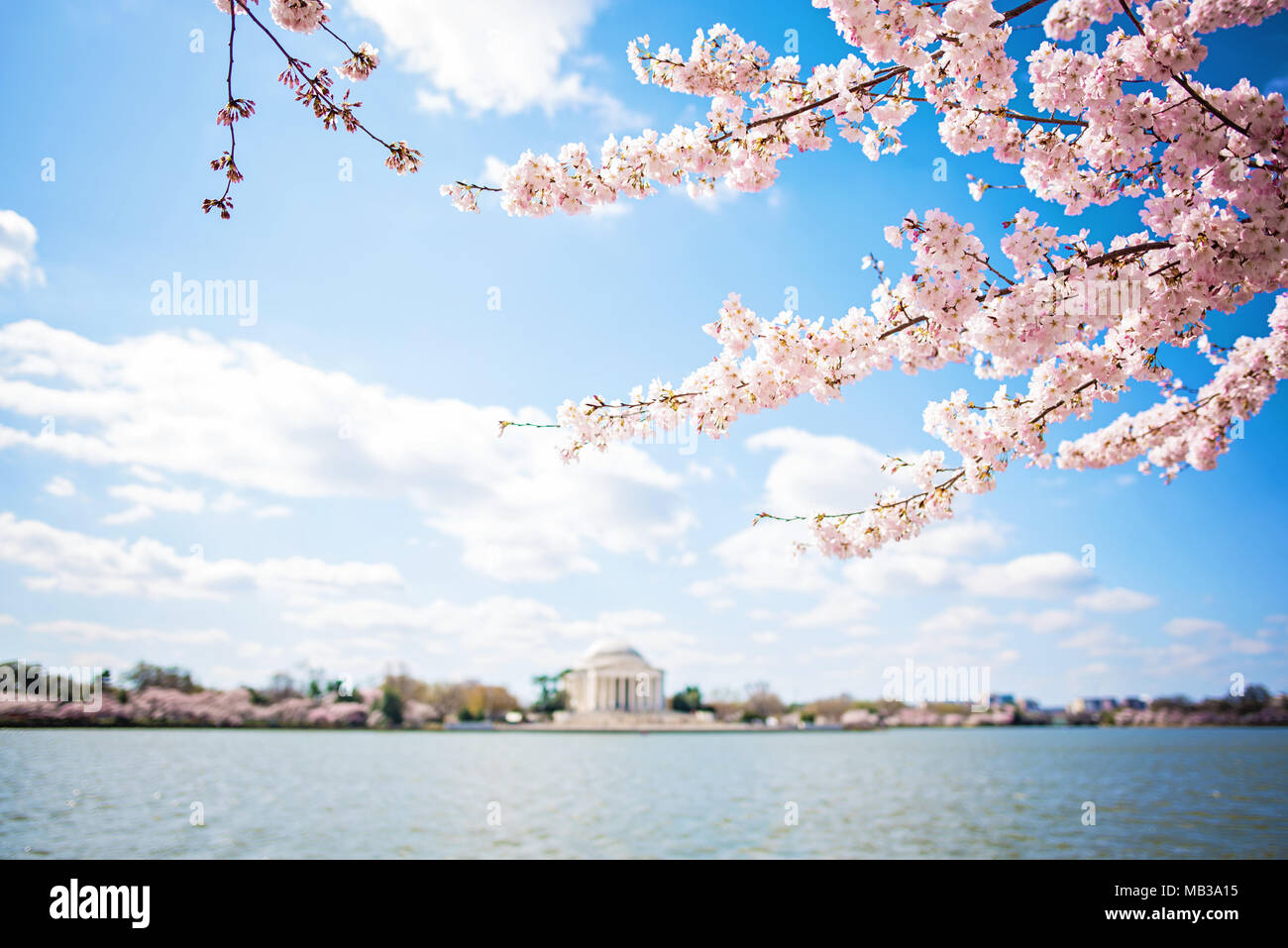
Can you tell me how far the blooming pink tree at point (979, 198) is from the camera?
14.9 ft

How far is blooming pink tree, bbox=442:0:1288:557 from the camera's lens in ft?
14.9

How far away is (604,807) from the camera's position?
27.9 metres

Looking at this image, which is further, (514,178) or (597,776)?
(597,776)

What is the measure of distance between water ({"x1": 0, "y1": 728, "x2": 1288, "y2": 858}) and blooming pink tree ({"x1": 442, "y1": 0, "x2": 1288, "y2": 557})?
656 inches

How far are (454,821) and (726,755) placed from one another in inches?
1552

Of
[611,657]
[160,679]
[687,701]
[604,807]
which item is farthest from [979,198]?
[687,701]

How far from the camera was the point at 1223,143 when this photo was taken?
188 inches

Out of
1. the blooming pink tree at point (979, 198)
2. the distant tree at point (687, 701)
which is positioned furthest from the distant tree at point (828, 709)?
the blooming pink tree at point (979, 198)

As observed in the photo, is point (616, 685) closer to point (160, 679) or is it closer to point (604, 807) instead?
point (160, 679)
